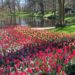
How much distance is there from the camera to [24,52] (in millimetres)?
9695

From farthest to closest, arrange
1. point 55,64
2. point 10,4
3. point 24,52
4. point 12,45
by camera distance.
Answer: point 10,4 → point 12,45 → point 24,52 → point 55,64

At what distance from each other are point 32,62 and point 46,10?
8415cm

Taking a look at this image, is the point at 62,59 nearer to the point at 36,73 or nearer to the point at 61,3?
the point at 36,73

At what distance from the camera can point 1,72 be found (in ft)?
22.2

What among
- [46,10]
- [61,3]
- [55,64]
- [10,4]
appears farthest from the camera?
[10,4]

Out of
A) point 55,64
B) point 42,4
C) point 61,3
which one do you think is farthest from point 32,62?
point 42,4

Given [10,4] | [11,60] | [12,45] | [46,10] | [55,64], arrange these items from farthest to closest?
1. [10,4]
2. [46,10]
3. [12,45]
4. [11,60]
5. [55,64]

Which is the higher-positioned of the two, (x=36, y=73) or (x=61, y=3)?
(x=61, y=3)

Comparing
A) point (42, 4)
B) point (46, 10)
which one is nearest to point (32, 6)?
point (46, 10)

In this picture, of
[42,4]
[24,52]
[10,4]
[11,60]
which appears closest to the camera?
[11,60]

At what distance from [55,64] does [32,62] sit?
2.63 feet

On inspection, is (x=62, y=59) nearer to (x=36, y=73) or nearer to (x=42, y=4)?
(x=36, y=73)

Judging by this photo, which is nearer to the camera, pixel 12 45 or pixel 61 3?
pixel 12 45

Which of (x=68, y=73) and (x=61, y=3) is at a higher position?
(x=61, y=3)
